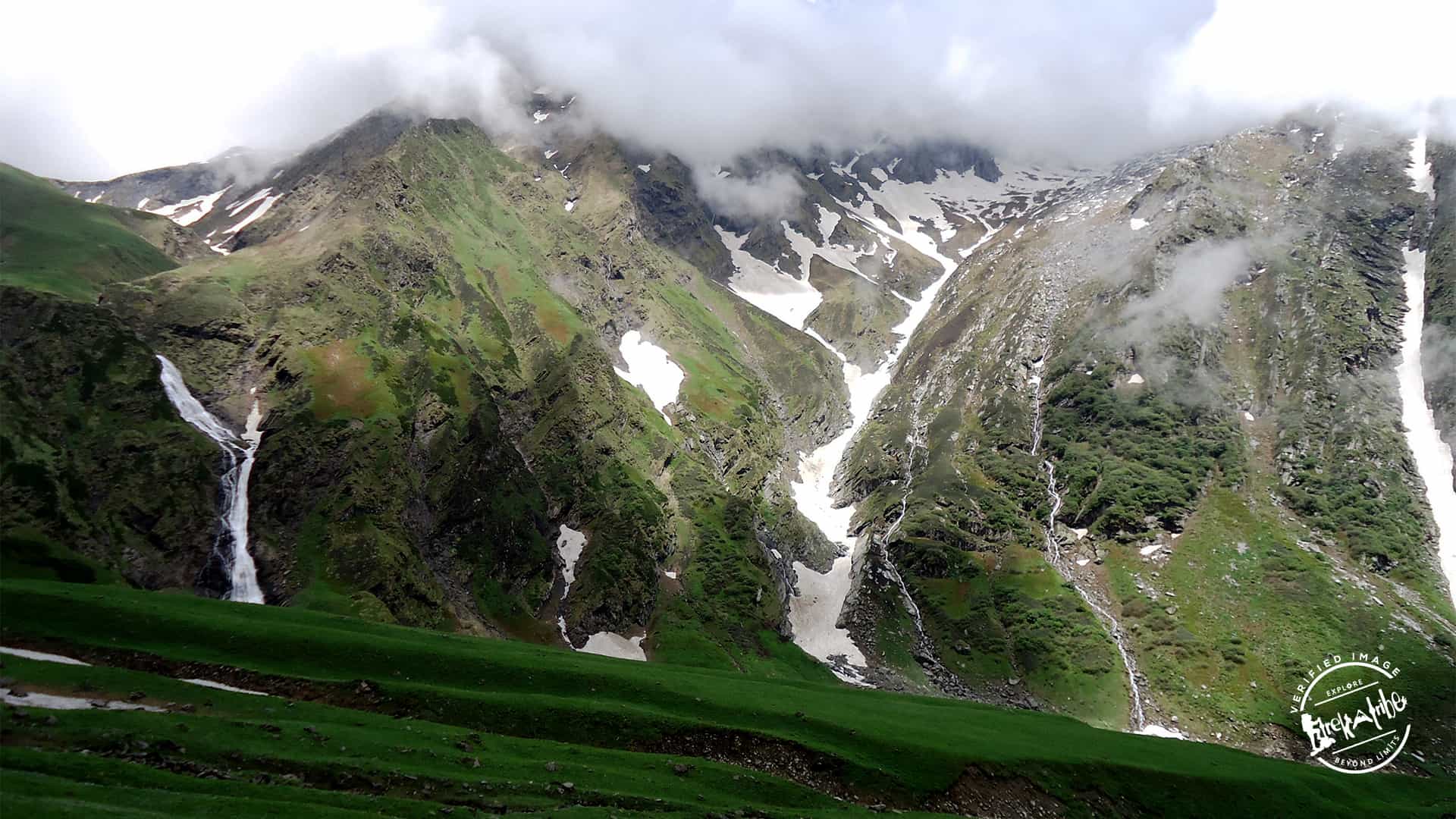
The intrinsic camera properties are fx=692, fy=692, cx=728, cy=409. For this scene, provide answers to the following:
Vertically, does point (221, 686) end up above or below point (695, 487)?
above

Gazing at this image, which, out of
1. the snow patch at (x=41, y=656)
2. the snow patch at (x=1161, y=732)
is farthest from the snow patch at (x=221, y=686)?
the snow patch at (x=1161, y=732)

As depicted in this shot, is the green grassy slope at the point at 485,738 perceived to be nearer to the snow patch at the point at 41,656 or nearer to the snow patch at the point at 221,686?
the snow patch at the point at 41,656

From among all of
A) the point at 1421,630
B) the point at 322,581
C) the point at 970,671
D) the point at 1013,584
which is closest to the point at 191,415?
the point at 322,581

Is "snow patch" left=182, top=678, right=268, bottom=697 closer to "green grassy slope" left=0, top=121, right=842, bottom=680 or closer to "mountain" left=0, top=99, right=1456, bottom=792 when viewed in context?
"mountain" left=0, top=99, right=1456, bottom=792

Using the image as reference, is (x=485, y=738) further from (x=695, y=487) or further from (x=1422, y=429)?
(x=1422, y=429)

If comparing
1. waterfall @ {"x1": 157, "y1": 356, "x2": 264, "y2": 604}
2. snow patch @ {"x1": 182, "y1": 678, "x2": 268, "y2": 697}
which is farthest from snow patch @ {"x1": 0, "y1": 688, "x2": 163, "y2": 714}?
waterfall @ {"x1": 157, "y1": 356, "x2": 264, "y2": 604}

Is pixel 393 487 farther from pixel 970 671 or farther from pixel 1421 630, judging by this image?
pixel 1421 630

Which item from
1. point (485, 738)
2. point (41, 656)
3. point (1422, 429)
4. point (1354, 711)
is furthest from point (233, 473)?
point (1422, 429)
